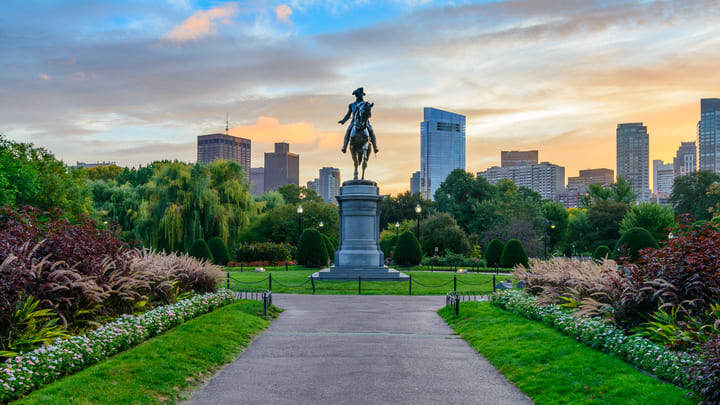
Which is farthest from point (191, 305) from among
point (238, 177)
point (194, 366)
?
point (238, 177)

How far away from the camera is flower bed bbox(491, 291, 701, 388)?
824 cm

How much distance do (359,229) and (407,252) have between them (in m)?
11.7

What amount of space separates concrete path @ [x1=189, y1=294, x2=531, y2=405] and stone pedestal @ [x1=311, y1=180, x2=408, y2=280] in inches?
541

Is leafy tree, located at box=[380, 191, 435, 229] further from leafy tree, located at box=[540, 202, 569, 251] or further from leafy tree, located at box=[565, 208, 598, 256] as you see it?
leafy tree, located at box=[565, 208, 598, 256]

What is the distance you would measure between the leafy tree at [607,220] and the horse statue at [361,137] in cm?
4748

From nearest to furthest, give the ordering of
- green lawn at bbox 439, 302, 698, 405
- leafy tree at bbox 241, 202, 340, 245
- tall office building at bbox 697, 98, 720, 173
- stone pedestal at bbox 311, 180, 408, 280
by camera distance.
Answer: green lawn at bbox 439, 302, 698, 405 → stone pedestal at bbox 311, 180, 408, 280 → leafy tree at bbox 241, 202, 340, 245 → tall office building at bbox 697, 98, 720, 173

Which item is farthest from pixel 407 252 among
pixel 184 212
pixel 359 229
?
pixel 184 212

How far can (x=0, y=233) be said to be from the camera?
1123 cm

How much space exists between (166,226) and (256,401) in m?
39.8

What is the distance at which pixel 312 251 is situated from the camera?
133ft

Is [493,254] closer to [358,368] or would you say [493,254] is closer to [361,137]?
[361,137]

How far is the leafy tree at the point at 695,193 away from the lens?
226ft

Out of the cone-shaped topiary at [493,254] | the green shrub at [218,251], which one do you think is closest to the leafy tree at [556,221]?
the cone-shaped topiary at [493,254]

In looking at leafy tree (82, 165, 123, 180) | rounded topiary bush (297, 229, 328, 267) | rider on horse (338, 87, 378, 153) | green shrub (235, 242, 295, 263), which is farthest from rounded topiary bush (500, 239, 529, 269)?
leafy tree (82, 165, 123, 180)
